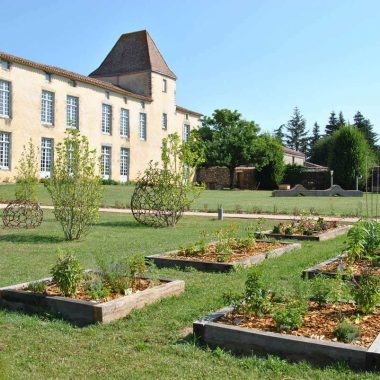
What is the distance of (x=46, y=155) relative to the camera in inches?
1481

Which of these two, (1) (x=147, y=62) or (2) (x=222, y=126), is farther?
(2) (x=222, y=126)

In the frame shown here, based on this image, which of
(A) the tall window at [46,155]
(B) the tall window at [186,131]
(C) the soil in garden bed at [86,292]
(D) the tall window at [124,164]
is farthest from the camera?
(B) the tall window at [186,131]

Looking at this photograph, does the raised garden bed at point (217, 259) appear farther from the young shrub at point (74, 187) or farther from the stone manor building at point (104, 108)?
the stone manor building at point (104, 108)

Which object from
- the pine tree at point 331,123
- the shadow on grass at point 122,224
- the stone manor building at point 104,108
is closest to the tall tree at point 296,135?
the pine tree at point 331,123

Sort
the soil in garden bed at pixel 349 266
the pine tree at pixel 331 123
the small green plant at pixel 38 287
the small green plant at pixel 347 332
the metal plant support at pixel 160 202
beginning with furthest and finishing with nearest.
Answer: the pine tree at pixel 331 123 < the metal plant support at pixel 160 202 < the soil in garden bed at pixel 349 266 < the small green plant at pixel 38 287 < the small green plant at pixel 347 332

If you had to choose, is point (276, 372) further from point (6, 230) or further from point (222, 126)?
point (222, 126)

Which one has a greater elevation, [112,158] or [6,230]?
[112,158]

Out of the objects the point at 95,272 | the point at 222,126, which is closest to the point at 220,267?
the point at 95,272

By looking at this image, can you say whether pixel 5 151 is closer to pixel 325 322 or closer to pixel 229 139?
pixel 229 139

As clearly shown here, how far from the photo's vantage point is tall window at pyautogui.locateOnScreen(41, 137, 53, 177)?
121 feet

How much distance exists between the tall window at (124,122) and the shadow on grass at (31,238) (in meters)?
33.8

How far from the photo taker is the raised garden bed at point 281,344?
388 centimetres

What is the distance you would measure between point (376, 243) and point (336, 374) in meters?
4.42

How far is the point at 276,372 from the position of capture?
12.5 feet
